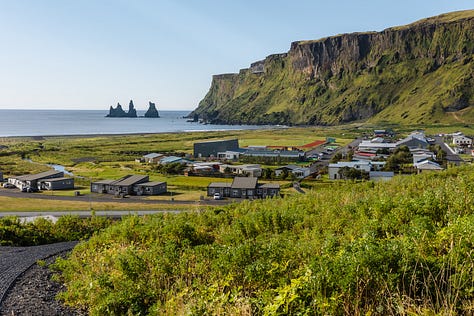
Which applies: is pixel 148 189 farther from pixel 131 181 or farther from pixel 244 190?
pixel 244 190

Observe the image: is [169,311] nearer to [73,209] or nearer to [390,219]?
[390,219]

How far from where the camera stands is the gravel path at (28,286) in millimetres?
8164

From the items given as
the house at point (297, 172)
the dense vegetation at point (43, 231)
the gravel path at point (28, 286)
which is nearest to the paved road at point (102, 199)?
the dense vegetation at point (43, 231)

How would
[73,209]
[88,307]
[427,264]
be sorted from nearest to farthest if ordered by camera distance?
[427,264]
[88,307]
[73,209]

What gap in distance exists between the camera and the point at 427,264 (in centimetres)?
536

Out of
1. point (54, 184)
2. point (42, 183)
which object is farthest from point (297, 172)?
point (42, 183)

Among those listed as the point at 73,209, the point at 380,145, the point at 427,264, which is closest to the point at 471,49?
the point at 380,145

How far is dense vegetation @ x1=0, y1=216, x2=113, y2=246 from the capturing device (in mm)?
18375

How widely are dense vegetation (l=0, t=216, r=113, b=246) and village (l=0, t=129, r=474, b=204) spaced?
1239 cm

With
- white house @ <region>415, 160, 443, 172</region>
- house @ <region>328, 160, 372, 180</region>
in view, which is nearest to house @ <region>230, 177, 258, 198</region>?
house @ <region>328, 160, 372, 180</region>

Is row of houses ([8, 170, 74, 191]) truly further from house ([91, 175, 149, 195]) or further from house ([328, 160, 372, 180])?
house ([328, 160, 372, 180])

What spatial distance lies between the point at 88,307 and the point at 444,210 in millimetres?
8673

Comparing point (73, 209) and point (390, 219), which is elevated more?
point (390, 219)

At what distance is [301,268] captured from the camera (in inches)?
249
